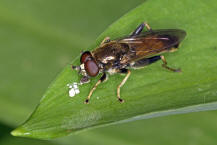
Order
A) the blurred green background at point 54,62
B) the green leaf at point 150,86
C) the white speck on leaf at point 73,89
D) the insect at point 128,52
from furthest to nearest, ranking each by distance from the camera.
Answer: the blurred green background at point 54,62
the insect at point 128,52
the white speck on leaf at point 73,89
the green leaf at point 150,86

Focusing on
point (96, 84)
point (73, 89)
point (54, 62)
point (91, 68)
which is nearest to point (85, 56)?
point (91, 68)

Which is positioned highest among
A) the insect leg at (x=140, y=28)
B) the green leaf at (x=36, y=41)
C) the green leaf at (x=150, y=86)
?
the green leaf at (x=36, y=41)

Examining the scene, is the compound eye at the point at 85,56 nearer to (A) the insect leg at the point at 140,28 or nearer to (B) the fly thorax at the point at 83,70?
(B) the fly thorax at the point at 83,70

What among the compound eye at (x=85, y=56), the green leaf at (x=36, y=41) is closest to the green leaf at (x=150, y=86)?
the compound eye at (x=85, y=56)

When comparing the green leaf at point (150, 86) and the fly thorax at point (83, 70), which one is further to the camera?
the fly thorax at point (83, 70)

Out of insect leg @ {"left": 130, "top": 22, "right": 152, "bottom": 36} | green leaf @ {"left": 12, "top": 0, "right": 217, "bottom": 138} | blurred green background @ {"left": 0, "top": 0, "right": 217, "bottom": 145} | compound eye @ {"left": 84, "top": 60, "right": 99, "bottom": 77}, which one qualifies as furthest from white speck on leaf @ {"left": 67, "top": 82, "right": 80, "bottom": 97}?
blurred green background @ {"left": 0, "top": 0, "right": 217, "bottom": 145}

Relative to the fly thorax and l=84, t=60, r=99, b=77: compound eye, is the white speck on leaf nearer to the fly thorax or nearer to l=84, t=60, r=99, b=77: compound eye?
the fly thorax

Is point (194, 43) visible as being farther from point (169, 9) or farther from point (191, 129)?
point (191, 129)

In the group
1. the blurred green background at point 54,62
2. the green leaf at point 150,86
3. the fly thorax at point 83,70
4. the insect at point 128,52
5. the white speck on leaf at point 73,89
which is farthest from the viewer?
the blurred green background at point 54,62
